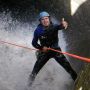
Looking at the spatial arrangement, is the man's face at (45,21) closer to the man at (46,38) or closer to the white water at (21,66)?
the man at (46,38)

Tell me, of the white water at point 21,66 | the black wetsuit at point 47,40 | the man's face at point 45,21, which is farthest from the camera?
the white water at point 21,66

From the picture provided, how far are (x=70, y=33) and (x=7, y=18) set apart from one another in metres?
2.43

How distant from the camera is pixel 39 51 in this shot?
789cm

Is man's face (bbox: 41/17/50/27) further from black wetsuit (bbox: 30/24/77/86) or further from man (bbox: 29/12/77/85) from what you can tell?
black wetsuit (bbox: 30/24/77/86)

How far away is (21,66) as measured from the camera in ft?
32.1

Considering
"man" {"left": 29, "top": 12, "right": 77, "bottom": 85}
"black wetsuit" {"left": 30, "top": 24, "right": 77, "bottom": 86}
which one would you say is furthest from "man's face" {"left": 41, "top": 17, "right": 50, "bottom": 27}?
"black wetsuit" {"left": 30, "top": 24, "right": 77, "bottom": 86}

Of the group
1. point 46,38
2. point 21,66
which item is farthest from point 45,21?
point 21,66

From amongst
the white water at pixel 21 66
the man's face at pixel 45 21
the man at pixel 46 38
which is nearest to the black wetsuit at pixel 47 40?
the man at pixel 46 38

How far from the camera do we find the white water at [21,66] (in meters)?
8.80

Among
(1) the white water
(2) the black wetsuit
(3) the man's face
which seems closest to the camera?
(3) the man's face

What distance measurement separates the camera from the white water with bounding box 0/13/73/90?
28.9 ft

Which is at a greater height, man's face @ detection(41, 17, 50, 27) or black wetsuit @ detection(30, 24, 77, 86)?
man's face @ detection(41, 17, 50, 27)

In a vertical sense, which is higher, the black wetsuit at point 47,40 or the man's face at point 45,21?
the man's face at point 45,21

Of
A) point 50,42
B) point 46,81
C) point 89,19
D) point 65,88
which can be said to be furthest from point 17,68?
point 89,19
